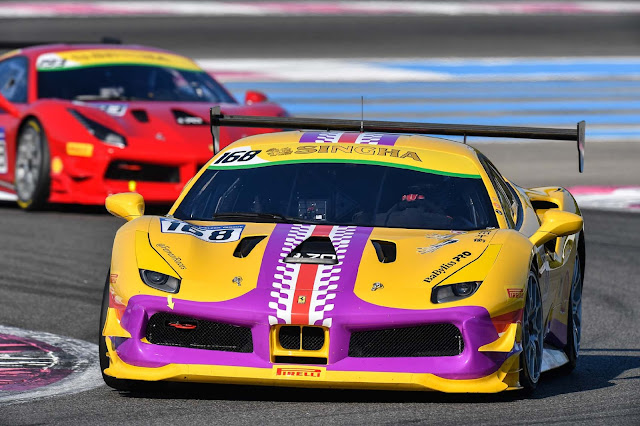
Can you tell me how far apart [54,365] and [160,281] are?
1.05 m

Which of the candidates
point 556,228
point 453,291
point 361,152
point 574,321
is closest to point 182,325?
point 453,291

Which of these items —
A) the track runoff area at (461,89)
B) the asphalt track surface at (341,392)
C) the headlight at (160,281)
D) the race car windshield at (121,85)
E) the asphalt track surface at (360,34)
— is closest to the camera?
the asphalt track surface at (341,392)

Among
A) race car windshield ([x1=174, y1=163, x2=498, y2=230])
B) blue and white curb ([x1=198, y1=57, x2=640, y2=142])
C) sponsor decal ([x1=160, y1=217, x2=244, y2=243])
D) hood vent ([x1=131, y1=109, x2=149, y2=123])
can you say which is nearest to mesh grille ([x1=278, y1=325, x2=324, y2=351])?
sponsor decal ([x1=160, y1=217, x2=244, y2=243])

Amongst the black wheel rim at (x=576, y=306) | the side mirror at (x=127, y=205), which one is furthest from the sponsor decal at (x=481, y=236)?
the side mirror at (x=127, y=205)

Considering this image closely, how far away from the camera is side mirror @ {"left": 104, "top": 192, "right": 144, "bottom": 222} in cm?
680

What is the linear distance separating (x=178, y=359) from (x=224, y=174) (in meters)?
1.48

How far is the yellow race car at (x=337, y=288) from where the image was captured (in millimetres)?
5762

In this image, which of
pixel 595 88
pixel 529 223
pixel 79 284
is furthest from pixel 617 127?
pixel 529 223

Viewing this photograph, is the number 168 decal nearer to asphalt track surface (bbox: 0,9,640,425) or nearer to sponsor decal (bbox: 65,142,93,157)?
asphalt track surface (bbox: 0,9,640,425)

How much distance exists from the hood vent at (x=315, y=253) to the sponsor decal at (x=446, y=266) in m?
0.37

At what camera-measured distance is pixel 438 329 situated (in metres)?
5.82

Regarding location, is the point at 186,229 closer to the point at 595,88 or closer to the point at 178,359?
the point at 178,359

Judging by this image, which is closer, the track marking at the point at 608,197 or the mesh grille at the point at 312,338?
the mesh grille at the point at 312,338

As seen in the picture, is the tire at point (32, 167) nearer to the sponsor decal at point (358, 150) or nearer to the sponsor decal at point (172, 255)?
the sponsor decal at point (358, 150)
